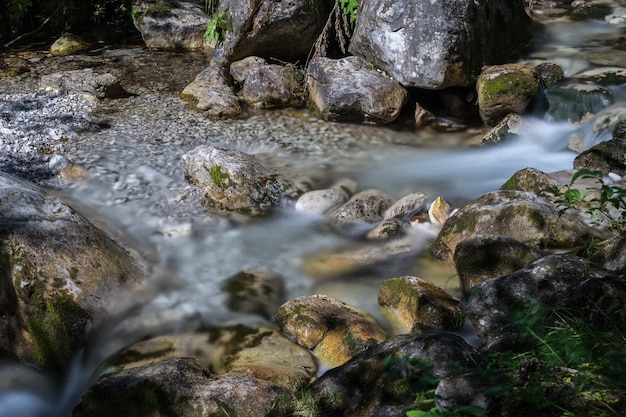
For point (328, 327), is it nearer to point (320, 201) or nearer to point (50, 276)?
point (50, 276)

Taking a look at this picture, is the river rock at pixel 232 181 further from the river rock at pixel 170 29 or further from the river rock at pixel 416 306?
the river rock at pixel 170 29

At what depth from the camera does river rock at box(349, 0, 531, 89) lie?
696 cm

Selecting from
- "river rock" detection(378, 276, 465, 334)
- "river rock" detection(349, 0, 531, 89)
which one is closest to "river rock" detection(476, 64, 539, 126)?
"river rock" detection(349, 0, 531, 89)

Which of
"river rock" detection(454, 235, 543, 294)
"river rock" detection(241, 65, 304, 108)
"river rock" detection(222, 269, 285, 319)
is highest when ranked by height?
"river rock" detection(454, 235, 543, 294)

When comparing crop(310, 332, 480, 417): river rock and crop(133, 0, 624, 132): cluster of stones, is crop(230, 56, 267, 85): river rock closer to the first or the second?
crop(133, 0, 624, 132): cluster of stones

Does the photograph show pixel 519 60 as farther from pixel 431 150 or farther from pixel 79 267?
pixel 79 267

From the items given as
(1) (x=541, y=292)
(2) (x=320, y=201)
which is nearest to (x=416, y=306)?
(1) (x=541, y=292)

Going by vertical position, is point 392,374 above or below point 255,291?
above

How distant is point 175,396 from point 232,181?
117 inches

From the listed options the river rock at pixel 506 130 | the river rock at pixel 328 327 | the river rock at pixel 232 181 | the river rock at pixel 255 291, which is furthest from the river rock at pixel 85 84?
the river rock at pixel 328 327

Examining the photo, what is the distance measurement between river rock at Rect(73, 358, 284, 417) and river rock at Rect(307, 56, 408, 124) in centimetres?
467

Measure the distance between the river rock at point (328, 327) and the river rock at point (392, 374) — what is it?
782 millimetres

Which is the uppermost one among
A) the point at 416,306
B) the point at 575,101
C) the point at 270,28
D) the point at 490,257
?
the point at 270,28

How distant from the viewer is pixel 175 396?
9.64 feet
